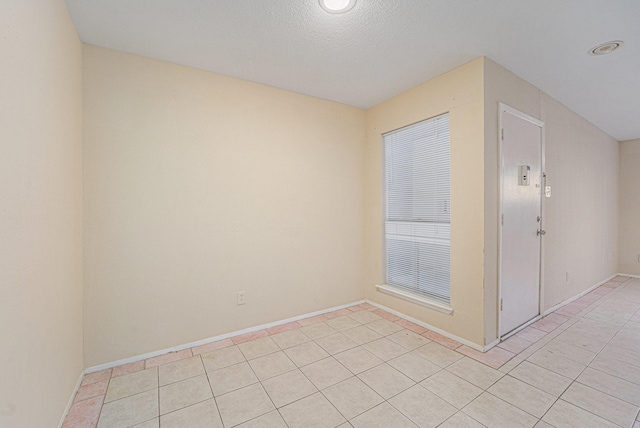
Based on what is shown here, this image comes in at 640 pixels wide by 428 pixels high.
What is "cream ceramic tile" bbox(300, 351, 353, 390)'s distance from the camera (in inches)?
78.2

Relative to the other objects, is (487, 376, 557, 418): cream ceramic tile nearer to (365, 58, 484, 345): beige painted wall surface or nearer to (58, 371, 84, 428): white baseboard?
(365, 58, 484, 345): beige painted wall surface

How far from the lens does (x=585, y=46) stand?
2.19m

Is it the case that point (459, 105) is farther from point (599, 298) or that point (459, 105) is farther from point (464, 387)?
point (599, 298)

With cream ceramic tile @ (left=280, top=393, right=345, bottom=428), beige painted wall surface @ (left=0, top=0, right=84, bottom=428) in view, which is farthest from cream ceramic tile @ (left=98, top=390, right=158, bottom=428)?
cream ceramic tile @ (left=280, top=393, right=345, bottom=428)

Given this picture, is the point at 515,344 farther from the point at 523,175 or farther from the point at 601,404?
the point at 523,175

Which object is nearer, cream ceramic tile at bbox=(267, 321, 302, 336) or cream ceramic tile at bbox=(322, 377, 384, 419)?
cream ceramic tile at bbox=(322, 377, 384, 419)

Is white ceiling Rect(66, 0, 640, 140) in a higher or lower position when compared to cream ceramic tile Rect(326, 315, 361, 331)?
higher

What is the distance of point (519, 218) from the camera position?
8.98 feet

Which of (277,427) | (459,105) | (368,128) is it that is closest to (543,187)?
(459,105)

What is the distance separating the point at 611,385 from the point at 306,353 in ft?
7.40

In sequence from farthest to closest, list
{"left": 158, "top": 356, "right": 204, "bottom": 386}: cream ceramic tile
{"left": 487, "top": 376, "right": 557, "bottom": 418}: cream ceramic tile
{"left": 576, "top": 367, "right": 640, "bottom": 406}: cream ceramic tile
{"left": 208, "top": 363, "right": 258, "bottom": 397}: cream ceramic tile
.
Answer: {"left": 158, "top": 356, "right": 204, "bottom": 386}: cream ceramic tile → {"left": 208, "top": 363, "right": 258, "bottom": 397}: cream ceramic tile → {"left": 576, "top": 367, "right": 640, "bottom": 406}: cream ceramic tile → {"left": 487, "top": 376, "right": 557, "bottom": 418}: cream ceramic tile

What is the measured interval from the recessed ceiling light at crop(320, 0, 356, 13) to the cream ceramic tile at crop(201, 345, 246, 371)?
275 centimetres

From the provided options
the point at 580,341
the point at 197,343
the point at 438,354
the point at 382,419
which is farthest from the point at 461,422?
the point at 197,343

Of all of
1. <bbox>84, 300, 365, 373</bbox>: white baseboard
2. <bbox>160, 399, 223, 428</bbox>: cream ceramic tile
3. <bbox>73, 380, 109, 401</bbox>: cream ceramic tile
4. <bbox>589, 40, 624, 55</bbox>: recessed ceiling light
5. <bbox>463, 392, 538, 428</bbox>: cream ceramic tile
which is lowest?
<bbox>160, 399, 223, 428</bbox>: cream ceramic tile
